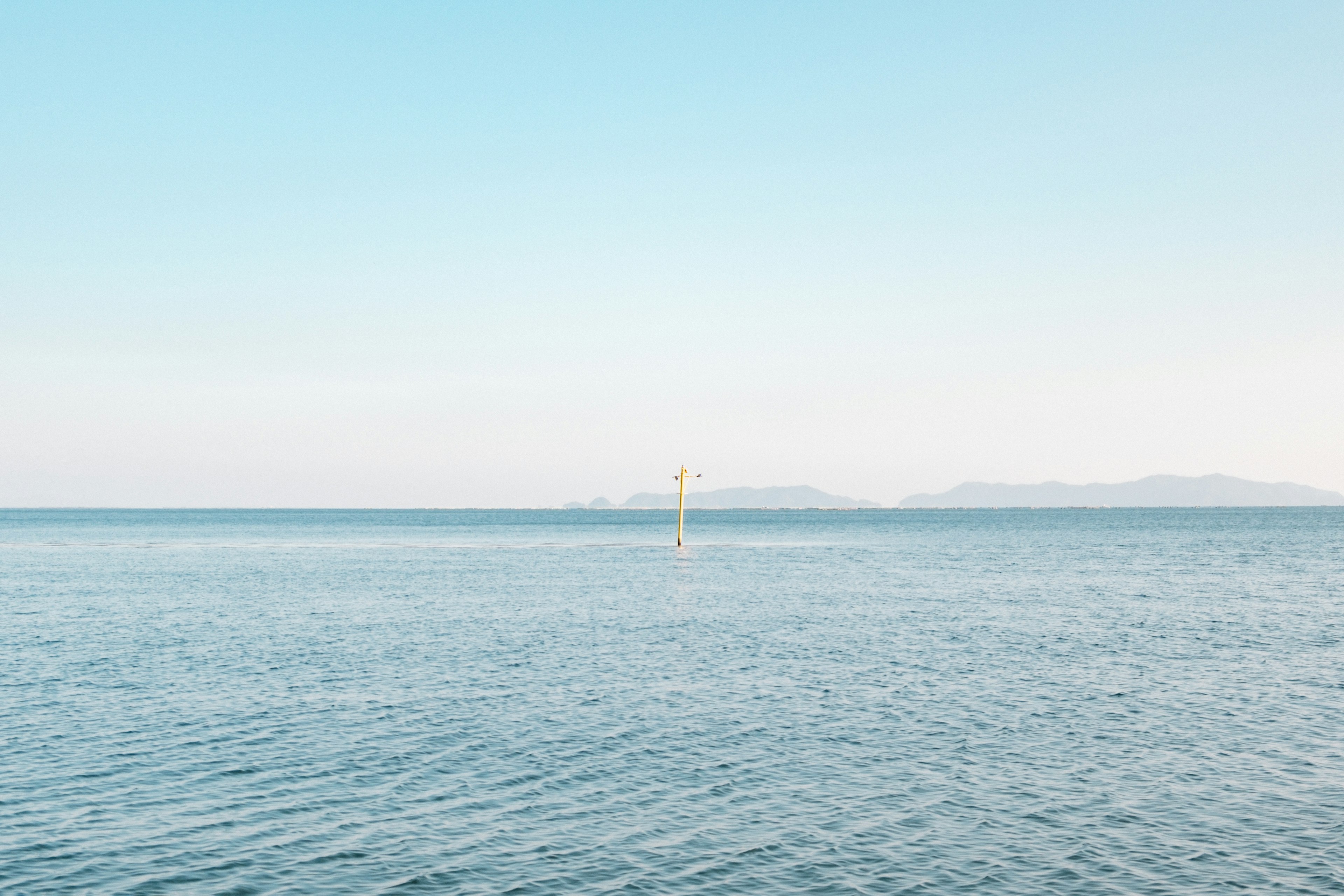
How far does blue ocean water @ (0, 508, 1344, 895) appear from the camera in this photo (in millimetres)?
18156

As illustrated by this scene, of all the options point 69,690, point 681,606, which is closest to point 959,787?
point 69,690

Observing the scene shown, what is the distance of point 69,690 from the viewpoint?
3419 cm

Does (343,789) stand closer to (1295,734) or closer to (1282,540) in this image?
(1295,734)

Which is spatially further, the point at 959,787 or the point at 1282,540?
the point at 1282,540

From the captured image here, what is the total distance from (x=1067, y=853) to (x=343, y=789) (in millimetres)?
14783

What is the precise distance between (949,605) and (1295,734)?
35.2 m

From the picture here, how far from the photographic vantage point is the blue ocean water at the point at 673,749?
1816 cm

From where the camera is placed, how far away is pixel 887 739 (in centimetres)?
2734

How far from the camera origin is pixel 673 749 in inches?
1034

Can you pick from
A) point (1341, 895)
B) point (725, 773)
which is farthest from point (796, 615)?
point (1341, 895)

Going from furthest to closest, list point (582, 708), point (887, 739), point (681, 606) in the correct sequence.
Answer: point (681, 606) → point (582, 708) → point (887, 739)

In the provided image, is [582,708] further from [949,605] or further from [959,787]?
[949,605]

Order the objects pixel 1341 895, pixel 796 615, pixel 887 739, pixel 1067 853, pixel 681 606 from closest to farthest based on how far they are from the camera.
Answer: pixel 1341 895 → pixel 1067 853 → pixel 887 739 → pixel 796 615 → pixel 681 606

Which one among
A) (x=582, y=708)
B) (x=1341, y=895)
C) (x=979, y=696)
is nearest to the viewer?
(x=1341, y=895)
